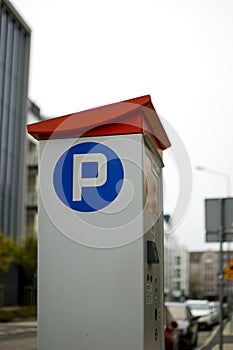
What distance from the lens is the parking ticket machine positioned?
5.56 meters

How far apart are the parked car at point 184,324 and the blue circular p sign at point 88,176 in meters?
13.9

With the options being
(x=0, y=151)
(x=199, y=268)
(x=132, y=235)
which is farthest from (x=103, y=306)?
(x=199, y=268)

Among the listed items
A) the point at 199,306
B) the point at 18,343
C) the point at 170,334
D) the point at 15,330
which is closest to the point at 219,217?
the point at 170,334

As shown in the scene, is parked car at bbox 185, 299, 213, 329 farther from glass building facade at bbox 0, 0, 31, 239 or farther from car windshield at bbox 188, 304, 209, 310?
glass building facade at bbox 0, 0, 31, 239

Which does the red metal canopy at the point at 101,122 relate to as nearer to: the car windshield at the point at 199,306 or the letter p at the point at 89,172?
the letter p at the point at 89,172

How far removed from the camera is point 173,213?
6082mm

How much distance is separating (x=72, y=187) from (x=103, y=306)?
3.44 feet

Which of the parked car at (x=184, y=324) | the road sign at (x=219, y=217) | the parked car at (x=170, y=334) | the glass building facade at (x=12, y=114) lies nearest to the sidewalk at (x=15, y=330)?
the parked car at (x=184, y=324)

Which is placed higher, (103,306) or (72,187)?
(72,187)

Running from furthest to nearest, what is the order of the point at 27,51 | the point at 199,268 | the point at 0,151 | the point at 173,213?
the point at 199,268
the point at 27,51
the point at 0,151
the point at 173,213

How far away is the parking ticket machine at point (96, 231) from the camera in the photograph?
18.2 feet

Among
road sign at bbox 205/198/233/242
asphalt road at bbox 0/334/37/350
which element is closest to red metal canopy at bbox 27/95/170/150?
road sign at bbox 205/198/233/242

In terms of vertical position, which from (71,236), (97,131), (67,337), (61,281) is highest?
(97,131)

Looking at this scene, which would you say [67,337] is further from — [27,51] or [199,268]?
[199,268]
